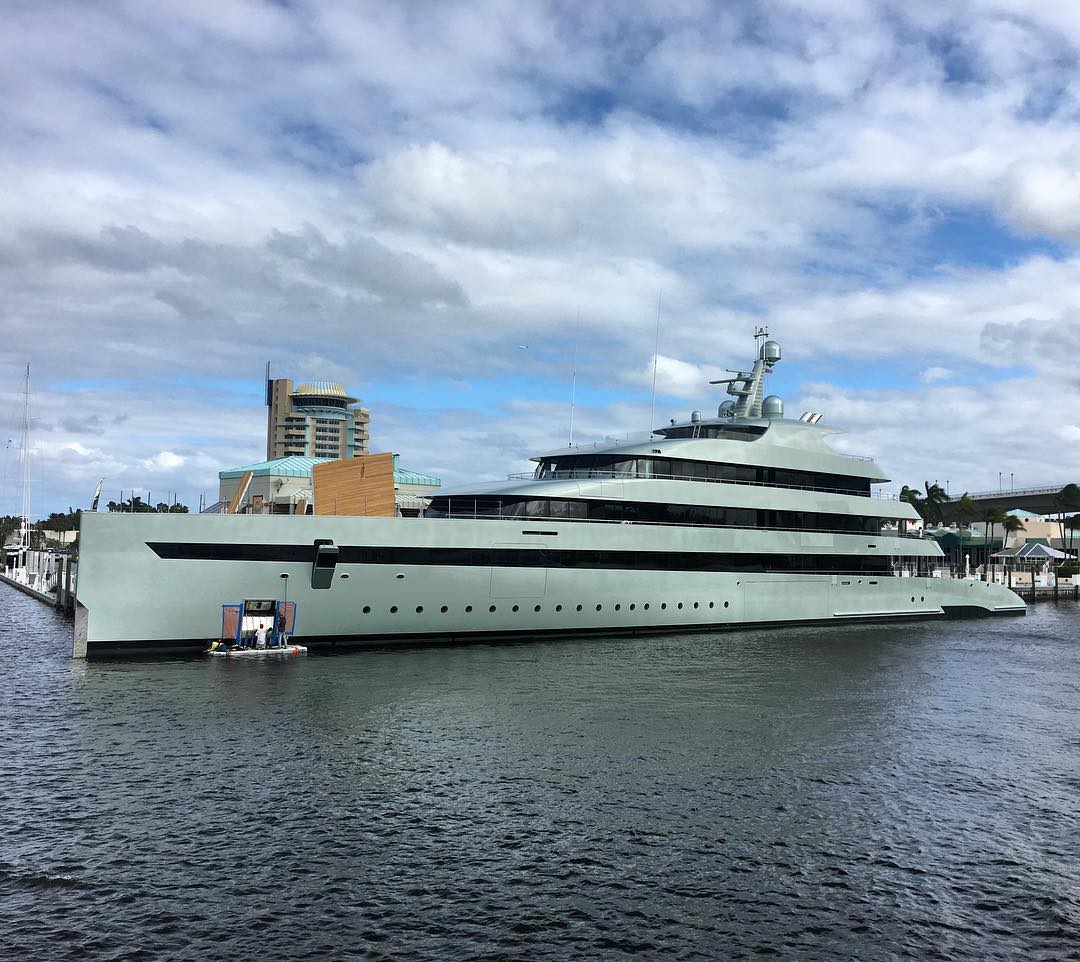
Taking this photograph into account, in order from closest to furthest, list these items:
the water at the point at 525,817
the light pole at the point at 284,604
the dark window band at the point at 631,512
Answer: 1. the water at the point at 525,817
2. the light pole at the point at 284,604
3. the dark window band at the point at 631,512

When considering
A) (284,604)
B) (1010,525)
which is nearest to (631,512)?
(284,604)

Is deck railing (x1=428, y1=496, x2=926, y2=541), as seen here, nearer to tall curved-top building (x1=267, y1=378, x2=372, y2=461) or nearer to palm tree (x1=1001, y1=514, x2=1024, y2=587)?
palm tree (x1=1001, y1=514, x2=1024, y2=587)

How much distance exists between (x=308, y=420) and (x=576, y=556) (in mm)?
123645

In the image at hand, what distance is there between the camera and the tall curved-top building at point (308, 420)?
489 ft

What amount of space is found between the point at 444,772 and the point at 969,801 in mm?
9217

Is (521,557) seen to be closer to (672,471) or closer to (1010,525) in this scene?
(672,471)

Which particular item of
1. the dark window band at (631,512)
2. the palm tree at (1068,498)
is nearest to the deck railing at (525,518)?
the dark window band at (631,512)

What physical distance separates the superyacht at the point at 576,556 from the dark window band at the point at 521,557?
0.06m

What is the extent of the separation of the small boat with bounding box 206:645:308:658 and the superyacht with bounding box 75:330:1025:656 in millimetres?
520

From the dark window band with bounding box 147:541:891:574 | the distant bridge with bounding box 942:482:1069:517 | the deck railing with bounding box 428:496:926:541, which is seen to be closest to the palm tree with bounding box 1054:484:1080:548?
the distant bridge with bounding box 942:482:1069:517

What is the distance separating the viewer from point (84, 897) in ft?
35.1

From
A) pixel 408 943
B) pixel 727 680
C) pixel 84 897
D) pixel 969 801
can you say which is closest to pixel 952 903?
pixel 969 801

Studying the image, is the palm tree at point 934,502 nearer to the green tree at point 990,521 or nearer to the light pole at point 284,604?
the green tree at point 990,521

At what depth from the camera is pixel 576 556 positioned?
31.4 m
